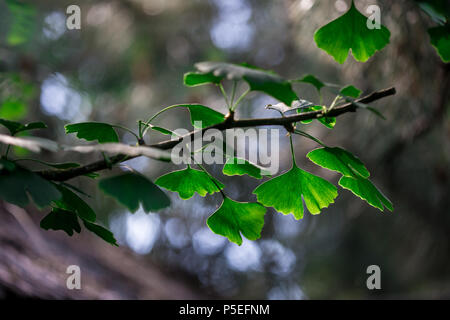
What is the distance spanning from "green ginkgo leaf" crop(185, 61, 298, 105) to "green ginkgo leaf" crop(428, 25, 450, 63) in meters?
0.16

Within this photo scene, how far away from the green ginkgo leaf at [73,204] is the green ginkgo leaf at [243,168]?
14cm

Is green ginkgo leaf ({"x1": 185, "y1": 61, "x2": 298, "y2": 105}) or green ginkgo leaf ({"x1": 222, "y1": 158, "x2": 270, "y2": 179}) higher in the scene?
green ginkgo leaf ({"x1": 185, "y1": 61, "x2": 298, "y2": 105})

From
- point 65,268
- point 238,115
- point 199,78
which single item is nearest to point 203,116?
point 199,78

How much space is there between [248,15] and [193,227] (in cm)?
127

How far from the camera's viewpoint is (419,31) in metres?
1.19

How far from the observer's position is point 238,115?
180 cm

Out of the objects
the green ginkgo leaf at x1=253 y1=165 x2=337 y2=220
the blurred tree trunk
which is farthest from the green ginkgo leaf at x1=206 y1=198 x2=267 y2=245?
the blurred tree trunk

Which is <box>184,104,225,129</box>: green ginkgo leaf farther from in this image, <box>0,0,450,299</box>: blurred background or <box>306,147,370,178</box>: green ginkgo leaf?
<box>0,0,450,299</box>: blurred background

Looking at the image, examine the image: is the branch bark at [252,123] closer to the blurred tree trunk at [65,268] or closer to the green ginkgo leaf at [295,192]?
the green ginkgo leaf at [295,192]

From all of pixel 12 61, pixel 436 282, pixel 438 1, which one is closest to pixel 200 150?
pixel 438 1

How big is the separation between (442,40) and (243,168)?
22 centimetres

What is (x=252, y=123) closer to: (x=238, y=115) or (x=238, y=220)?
(x=238, y=220)

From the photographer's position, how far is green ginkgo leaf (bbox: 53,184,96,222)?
0.33 m

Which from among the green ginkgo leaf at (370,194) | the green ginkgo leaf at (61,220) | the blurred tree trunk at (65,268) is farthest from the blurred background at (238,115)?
the green ginkgo leaf at (370,194)
